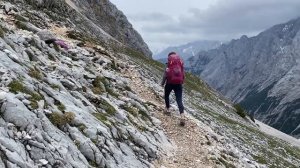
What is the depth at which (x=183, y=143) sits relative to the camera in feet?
82.0

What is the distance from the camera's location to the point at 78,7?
325 ft

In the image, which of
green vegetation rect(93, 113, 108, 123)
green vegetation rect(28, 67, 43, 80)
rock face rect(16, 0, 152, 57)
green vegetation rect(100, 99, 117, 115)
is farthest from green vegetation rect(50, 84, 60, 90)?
rock face rect(16, 0, 152, 57)

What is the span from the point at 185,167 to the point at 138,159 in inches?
111

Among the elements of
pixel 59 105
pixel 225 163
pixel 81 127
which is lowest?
pixel 225 163

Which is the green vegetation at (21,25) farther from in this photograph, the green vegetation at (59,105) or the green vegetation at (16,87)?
the green vegetation at (16,87)

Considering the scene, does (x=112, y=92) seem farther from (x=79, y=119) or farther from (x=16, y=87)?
(x=16, y=87)

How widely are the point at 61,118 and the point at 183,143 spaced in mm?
9345

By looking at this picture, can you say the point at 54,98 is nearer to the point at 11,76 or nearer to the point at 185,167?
Result: the point at 11,76

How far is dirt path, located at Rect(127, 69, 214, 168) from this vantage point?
22.0 m

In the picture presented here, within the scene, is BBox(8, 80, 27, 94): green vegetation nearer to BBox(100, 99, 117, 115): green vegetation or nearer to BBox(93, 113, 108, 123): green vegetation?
BBox(93, 113, 108, 123): green vegetation

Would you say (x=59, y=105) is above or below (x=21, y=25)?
below

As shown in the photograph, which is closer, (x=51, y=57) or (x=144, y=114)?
(x=51, y=57)

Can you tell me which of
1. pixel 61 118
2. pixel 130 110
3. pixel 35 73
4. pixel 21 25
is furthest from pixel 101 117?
pixel 21 25

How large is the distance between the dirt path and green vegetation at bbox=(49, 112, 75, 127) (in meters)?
4.79
